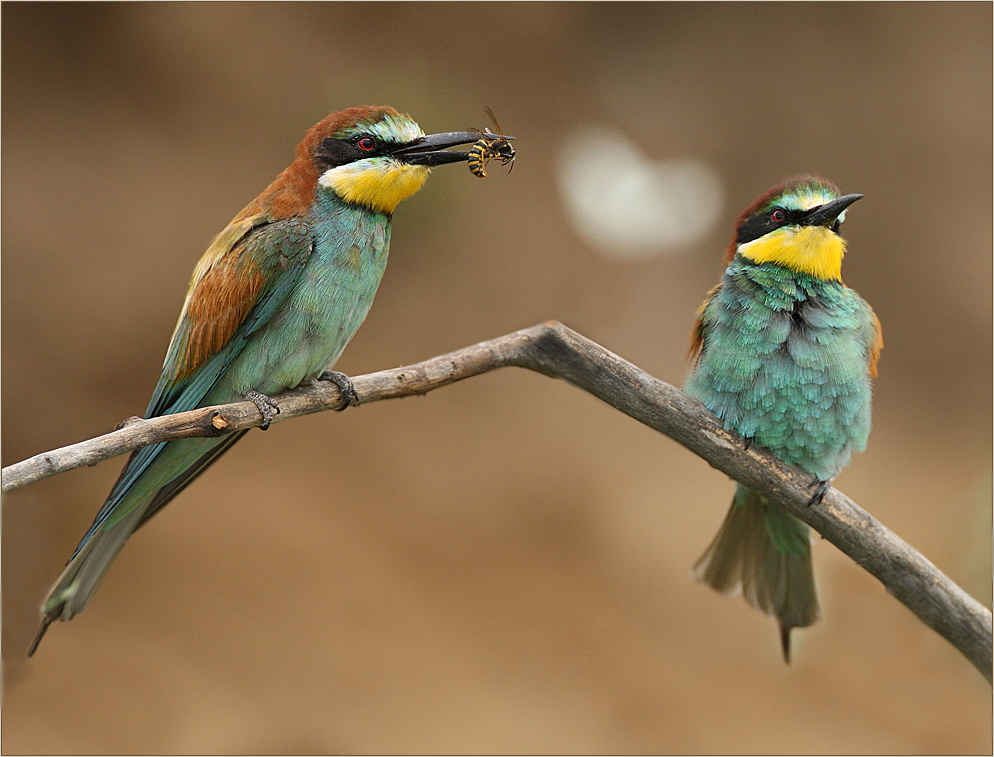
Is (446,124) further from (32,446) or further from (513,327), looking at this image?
(32,446)

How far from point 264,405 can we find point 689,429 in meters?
0.84

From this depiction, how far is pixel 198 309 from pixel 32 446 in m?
2.11

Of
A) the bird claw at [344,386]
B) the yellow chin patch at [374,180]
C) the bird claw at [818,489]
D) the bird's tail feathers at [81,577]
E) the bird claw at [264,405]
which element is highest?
the yellow chin patch at [374,180]

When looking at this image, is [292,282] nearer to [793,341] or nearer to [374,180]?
[374,180]

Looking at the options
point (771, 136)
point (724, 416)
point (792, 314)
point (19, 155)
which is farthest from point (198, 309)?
point (771, 136)

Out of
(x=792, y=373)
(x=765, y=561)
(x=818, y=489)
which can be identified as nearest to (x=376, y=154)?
(x=792, y=373)

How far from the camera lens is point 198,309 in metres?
1.66

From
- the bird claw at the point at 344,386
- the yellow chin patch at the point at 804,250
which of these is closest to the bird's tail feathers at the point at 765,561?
the yellow chin patch at the point at 804,250

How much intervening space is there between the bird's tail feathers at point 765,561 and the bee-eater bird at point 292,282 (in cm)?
91

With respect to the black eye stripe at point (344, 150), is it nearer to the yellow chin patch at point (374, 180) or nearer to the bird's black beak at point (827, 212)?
the yellow chin patch at point (374, 180)

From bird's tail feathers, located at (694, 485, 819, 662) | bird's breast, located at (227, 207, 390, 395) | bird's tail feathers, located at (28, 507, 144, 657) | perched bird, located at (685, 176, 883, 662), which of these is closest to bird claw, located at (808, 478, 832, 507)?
perched bird, located at (685, 176, 883, 662)

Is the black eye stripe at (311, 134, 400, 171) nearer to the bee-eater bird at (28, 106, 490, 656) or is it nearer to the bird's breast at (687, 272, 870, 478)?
the bee-eater bird at (28, 106, 490, 656)

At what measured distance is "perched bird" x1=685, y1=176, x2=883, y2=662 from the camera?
155cm

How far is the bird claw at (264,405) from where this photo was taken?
5.14ft
